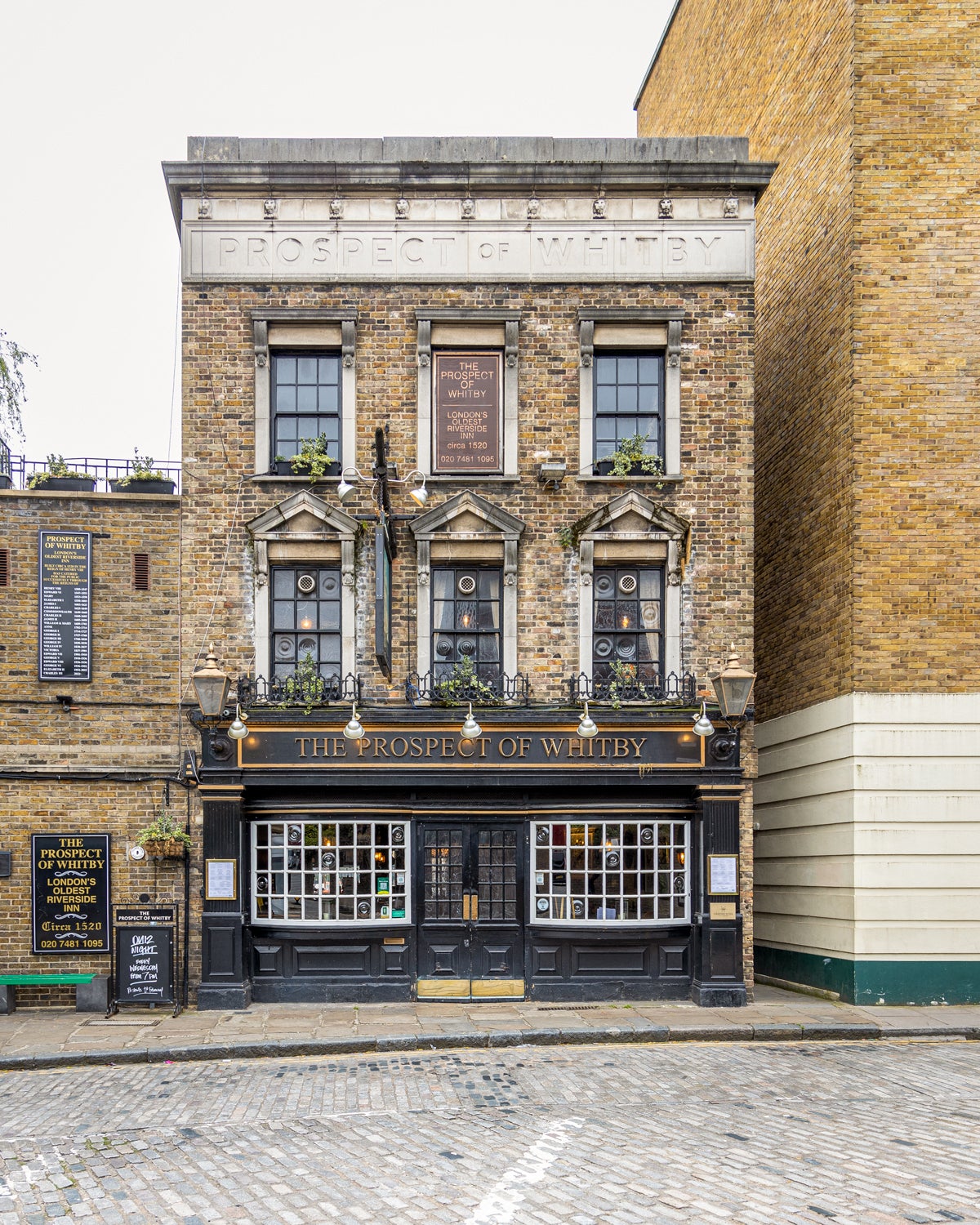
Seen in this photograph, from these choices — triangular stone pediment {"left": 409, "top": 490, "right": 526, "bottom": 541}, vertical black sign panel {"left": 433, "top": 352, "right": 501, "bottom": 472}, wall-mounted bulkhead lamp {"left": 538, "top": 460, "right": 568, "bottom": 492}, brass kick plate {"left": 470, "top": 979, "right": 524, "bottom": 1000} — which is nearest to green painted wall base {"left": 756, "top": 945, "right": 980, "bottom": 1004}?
brass kick plate {"left": 470, "top": 979, "right": 524, "bottom": 1000}

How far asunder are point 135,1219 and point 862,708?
10.0 meters

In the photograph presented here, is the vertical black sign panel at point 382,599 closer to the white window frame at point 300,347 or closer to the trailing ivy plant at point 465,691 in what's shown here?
the trailing ivy plant at point 465,691

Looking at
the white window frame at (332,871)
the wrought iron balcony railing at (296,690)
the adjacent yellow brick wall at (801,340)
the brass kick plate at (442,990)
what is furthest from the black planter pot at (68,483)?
the adjacent yellow brick wall at (801,340)

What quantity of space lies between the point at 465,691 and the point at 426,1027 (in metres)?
4.11

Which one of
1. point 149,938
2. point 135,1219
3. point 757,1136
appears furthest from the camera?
point 149,938

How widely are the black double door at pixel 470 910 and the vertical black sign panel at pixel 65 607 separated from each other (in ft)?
16.7

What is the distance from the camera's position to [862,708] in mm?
13219

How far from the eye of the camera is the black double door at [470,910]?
13469mm

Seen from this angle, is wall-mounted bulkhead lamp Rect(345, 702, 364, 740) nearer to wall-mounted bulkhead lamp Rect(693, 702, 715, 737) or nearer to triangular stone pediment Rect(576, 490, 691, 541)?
triangular stone pediment Rect(576, 490, 691, 541)

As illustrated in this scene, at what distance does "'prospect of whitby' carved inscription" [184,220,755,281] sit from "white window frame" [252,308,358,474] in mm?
582

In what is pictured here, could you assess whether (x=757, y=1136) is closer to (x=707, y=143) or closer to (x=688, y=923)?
(x=688, y=923)

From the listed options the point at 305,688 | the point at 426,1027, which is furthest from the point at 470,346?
the point at 426,1027

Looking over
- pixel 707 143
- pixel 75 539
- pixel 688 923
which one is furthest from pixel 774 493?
pixel 75 539

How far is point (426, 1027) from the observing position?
1194cm
